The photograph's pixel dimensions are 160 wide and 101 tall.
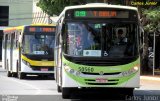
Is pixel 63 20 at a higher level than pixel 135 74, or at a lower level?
higher

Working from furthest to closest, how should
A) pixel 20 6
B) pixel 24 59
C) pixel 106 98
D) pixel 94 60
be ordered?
pixel 20 6 < pixel 24 59 < pixel 106 98 < pixel 94 60

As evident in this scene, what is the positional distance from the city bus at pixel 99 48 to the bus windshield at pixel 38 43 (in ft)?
40.6

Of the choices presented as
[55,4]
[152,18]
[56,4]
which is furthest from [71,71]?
[55,4]

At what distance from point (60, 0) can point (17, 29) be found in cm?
717

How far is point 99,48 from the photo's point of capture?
1752 cm

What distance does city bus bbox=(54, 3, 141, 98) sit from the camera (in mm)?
17297

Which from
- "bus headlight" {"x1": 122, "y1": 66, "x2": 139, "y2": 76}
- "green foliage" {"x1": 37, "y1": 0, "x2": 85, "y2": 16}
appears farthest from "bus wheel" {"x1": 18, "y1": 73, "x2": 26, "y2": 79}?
"bus headlight" {"x1": 122, "y1": 66, "x2": 139, "y2": 76}

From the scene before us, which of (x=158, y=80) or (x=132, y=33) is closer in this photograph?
(x=132, y=33)

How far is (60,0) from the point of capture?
38.6m

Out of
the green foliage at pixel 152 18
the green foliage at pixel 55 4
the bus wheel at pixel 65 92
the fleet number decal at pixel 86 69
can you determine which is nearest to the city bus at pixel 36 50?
the green foliage at pixel 152 18

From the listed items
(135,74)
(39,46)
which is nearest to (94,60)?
(135,74)

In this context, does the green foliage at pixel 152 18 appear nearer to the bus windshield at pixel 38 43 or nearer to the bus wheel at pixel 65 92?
the bus windshield at pixel 38 43

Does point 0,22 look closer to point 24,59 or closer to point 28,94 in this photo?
point 24,59

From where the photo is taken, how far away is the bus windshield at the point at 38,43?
99.3 feet
